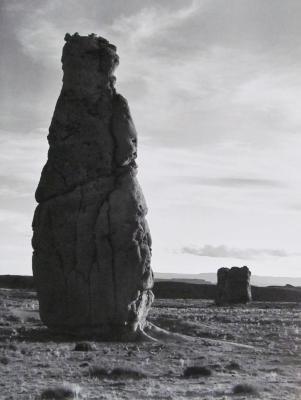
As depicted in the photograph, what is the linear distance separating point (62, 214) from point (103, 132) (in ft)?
9.29

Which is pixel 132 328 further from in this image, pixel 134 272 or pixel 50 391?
pixel 50 391

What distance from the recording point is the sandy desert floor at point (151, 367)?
11.4m

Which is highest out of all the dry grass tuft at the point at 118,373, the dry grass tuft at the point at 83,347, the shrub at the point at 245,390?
the dry grass tuft at the point at 83,347

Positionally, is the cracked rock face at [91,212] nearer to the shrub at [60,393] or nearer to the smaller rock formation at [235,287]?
the shrub at [60,393]

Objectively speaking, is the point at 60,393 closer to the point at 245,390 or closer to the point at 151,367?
the point at 245,390

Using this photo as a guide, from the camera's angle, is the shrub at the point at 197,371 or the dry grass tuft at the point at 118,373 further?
the shrub at the point at 197,371

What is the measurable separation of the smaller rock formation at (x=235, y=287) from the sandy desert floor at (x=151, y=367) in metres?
26.1

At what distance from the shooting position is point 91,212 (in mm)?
19078

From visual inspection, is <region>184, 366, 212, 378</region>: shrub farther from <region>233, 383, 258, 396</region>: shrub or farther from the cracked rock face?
the cracked rock face

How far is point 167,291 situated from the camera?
6278 cm

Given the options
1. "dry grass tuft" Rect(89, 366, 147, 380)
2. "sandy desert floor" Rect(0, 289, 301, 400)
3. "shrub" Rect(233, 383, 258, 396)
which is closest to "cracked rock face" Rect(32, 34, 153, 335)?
"sandy desert floor" Rect(0, 289, 301, 400)

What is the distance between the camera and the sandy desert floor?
1141 cm

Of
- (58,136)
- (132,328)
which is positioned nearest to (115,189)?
(58,136)

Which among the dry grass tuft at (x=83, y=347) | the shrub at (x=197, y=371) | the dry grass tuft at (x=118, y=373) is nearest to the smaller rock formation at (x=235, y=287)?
the dry grass tuft at (x=83, y=347)
